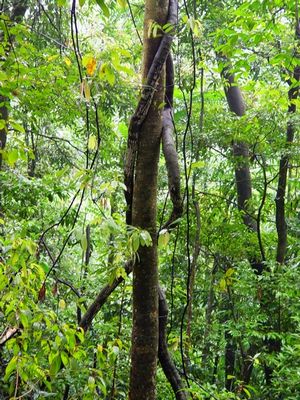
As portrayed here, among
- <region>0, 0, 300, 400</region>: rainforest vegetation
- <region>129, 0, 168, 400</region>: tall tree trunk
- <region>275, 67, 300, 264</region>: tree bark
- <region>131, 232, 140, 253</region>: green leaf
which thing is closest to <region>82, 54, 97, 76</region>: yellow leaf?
<region>0, 0, 300, 400</region>: rainforest vegetation

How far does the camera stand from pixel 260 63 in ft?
15.4

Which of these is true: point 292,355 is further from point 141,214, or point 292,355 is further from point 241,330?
point 141,214

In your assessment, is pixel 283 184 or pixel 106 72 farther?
pixel 283 184

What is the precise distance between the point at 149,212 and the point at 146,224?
5 cm

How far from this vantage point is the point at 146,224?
169 cm

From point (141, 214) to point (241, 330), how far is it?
243 centimetres

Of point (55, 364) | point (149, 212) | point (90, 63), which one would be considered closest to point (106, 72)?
point (90, 63)

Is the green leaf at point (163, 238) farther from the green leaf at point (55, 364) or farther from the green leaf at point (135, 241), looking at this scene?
the green leaf at point (55, 364)

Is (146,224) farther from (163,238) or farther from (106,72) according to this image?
(106,72)

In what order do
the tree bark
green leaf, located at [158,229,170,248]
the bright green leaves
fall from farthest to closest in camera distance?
the tree bark < green leaf, located at [158,229,170,248] < the bright green leaves

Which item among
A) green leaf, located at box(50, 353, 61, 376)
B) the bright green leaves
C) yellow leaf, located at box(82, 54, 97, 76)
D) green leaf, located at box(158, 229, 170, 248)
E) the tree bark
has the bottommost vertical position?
green leaf, located at box(50, 353, 61, 376)

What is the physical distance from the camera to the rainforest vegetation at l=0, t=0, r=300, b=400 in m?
1.68

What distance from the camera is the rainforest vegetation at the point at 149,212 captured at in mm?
1680

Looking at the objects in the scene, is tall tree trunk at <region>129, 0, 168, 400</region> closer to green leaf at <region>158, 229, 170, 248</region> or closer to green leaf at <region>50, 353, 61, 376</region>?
green leaf at <region>158, 229, 170, 248</region>
